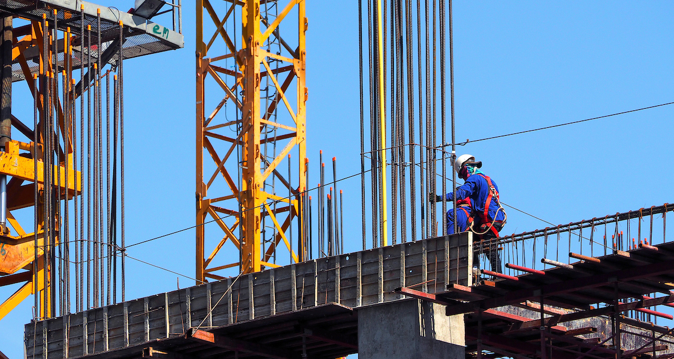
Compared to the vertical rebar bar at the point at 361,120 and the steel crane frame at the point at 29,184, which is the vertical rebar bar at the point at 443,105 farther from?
the steel crane frame at the point at 29,184

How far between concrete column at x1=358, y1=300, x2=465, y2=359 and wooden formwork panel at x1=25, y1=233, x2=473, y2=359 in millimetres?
263

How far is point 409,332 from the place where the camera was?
73.9ft

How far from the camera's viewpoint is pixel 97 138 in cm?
3200

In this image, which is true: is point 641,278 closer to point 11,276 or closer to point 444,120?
point 444,120

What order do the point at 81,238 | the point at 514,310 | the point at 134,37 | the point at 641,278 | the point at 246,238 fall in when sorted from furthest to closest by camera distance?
the point at 134,37
the point at 246,238
the point at 81,238
the point at 514,310
the point at 641,278

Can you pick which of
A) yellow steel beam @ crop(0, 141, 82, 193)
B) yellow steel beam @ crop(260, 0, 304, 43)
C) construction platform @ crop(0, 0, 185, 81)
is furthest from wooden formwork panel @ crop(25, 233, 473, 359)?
yellow steel beam @ crop(260, 0, 304, 43)

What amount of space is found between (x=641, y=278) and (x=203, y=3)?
1754 cm

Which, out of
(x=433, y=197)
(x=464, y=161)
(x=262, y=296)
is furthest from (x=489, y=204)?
(x=262, y=296)

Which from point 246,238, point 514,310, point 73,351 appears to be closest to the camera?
point 514,310

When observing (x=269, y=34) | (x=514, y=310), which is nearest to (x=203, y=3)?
(x=269, y=34)

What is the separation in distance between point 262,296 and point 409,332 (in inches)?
149

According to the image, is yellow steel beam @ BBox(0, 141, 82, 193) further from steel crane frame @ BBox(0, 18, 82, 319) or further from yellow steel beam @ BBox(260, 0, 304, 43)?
yellow steel beam @ BBox(260, 0, 304, 43)

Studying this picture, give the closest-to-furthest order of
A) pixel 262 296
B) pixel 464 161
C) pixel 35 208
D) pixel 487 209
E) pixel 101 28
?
pixel 487 209
pixel 464 161
pixel 262 296
pixel 35 208
pixel 101 28

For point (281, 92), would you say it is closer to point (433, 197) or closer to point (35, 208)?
point (35, 208)
